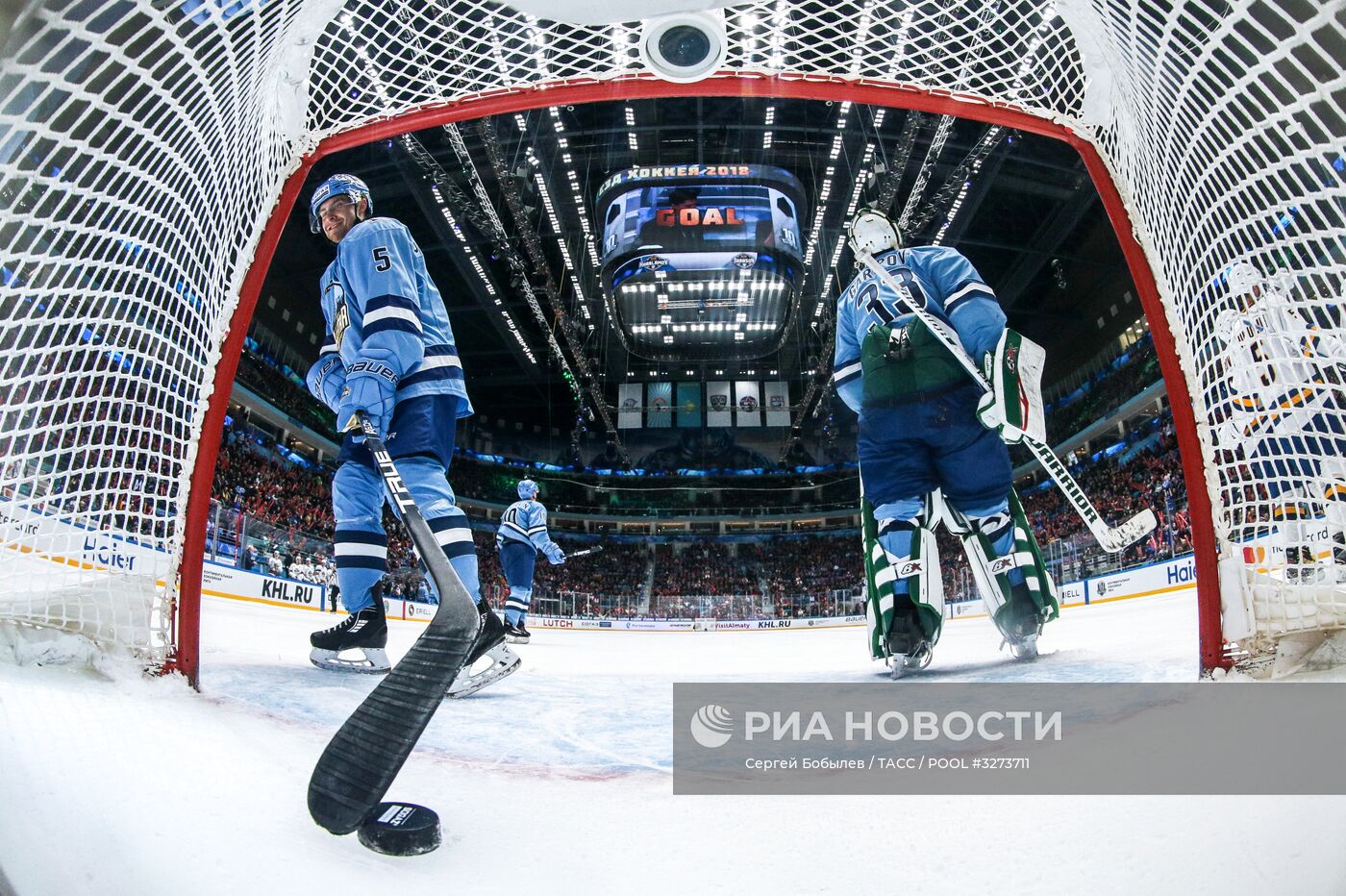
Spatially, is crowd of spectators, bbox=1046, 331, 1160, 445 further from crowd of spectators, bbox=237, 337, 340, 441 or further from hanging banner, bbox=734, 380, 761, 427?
crowd of spectators, bbox=237, 337, 340, 441

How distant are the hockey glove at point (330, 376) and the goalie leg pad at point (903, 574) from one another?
4.21 feet

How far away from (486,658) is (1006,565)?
4.17ft

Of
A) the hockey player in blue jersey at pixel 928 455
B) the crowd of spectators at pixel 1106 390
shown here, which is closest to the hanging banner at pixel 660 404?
the hockey player in blue jersey at pixel 928 455

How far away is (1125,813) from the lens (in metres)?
1.02

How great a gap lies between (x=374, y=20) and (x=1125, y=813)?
2.13 meters

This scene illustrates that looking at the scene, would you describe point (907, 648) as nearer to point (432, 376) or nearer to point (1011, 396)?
point (1011, 396)

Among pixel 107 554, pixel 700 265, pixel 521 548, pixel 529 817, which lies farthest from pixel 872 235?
pixel 107 554

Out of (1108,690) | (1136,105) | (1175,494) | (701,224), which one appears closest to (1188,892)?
(1108,690)

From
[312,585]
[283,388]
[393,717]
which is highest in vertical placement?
[283,388]

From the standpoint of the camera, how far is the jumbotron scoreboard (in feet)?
6.08

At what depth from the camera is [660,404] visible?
→ 1.96 m

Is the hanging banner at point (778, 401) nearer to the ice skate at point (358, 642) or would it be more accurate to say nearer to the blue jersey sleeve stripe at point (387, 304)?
the blue jersey sleeve stripe at point (387, 304)

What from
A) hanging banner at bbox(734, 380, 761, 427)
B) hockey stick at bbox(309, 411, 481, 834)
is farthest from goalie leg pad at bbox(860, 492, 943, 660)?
hockey stick at bbox(309, 411, 481, 834)

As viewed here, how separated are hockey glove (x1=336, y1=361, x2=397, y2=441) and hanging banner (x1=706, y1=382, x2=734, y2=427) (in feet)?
2.86
